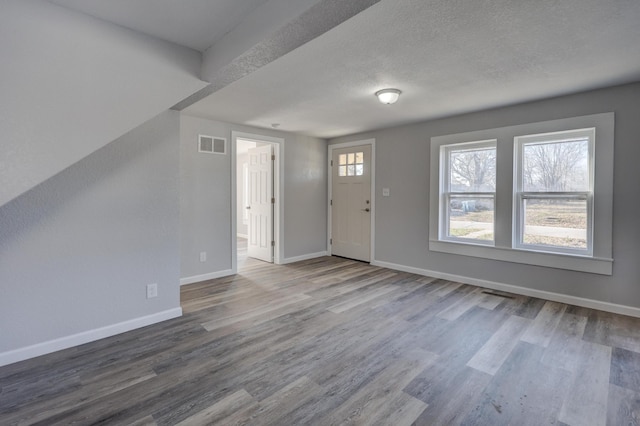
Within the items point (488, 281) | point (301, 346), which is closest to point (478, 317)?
point (488, 281)

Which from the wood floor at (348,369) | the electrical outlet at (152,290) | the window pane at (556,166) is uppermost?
the window pane at (556,166)

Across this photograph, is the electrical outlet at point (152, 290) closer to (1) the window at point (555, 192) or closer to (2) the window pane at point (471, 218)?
(2) the window pane at point (471, 218)

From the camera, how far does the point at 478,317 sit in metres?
3.06

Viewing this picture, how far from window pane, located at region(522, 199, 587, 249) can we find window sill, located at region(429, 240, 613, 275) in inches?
6.5

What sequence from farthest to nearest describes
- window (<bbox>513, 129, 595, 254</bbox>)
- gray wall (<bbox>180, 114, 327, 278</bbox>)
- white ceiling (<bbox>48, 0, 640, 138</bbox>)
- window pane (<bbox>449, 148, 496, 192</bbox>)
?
1. gray wall (<bbox>180, 114, 327, 278</bbox>)
2. window pane (<bbox>449, 148, 496, 192</bbox>)
3. window (<bbox>513, 129, 595, 254</bbox>)
4. white ceiling (<bbox>48, 0, 640, 138</bbox>)

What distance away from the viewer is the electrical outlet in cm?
290

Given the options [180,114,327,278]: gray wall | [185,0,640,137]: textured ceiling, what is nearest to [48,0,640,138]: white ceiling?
[185,0,640,137]: textured ceiling

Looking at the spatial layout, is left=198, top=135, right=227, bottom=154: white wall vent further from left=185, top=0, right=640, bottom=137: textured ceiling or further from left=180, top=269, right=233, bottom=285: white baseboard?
left=180, top=269, right=233, bottom=285: white baseboard

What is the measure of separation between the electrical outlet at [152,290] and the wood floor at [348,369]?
0.98 feet

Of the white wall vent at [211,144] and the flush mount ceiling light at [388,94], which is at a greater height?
the flush mount ceiling light at [388,94]

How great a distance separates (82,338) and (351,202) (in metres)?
4.18

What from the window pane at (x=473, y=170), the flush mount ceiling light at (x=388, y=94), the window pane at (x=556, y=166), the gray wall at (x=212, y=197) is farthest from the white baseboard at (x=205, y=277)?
the window pane at (x=556, y=166)

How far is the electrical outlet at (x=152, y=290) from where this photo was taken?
2.90 meters

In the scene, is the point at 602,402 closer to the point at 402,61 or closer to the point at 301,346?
the point at 301,346
